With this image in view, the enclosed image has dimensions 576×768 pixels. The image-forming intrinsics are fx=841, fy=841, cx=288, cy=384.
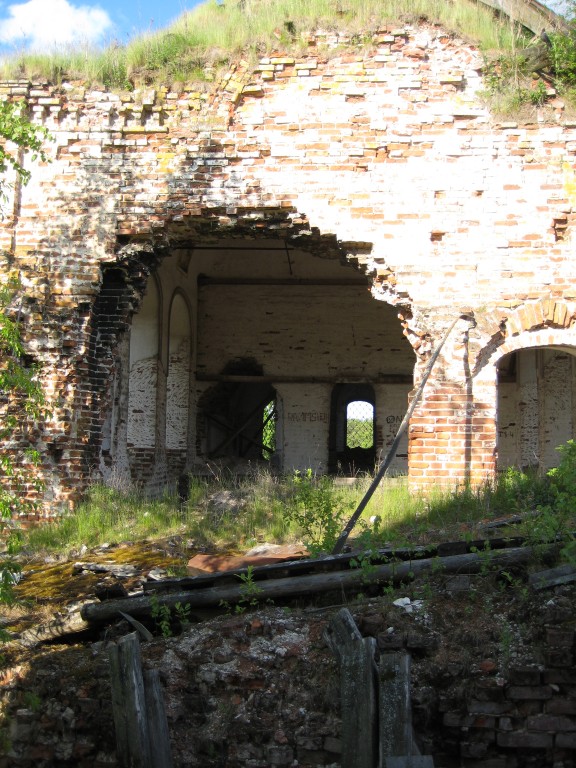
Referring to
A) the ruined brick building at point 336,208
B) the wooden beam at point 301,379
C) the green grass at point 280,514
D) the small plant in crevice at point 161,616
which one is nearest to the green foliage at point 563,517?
the green grass at point 280,514

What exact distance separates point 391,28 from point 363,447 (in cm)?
819

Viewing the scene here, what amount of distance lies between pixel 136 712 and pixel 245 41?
7.58 meters

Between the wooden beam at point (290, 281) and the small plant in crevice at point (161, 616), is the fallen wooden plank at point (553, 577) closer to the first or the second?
the small plant in crevice at point (161, 616)

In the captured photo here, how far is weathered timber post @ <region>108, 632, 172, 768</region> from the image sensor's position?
177 inches

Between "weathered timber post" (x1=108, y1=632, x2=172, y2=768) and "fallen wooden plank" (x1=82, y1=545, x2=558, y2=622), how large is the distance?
1.02 metres

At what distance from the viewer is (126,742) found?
456 centimetres

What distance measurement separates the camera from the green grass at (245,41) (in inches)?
370

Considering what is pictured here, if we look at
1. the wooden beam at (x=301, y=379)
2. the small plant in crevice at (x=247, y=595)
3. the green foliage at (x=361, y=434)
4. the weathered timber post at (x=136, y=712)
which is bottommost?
the weathered timber post at (x=136, y=712)

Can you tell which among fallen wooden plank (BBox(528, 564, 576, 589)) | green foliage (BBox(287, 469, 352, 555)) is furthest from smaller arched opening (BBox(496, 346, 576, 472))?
fallen wooden plank (BBox(528, 564, 576, 589))

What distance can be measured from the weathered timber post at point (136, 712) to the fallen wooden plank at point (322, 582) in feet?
3.34

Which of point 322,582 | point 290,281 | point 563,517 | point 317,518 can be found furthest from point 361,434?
point 322,582

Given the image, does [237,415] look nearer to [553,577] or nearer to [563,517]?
[563,517]

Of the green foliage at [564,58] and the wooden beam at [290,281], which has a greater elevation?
the green foliage at [564,58]

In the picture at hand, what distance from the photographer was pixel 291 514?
25.1 feet
